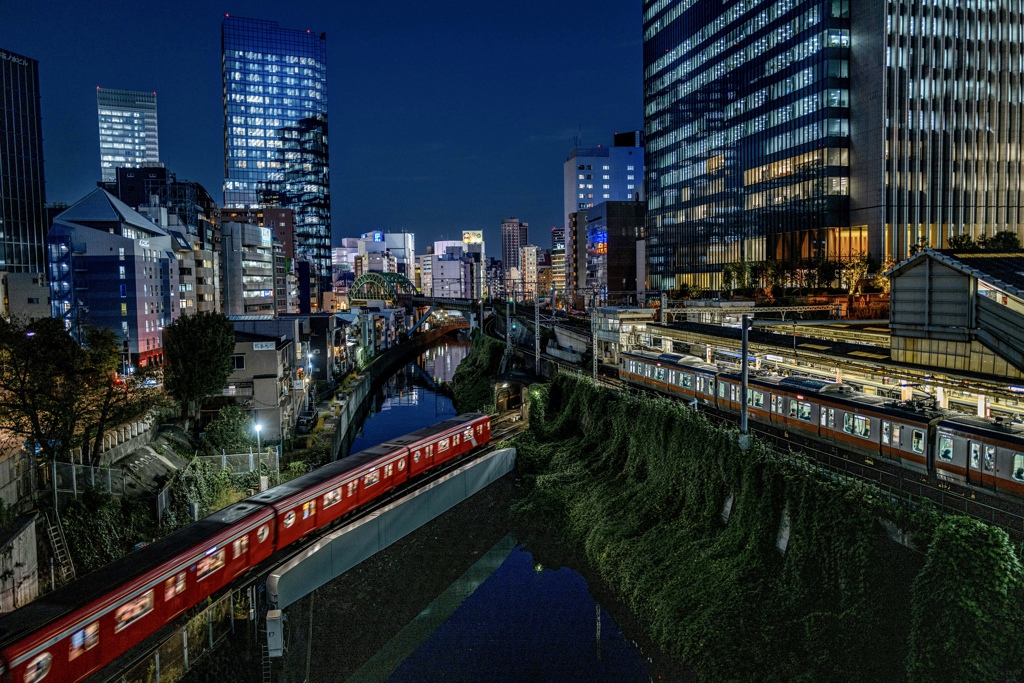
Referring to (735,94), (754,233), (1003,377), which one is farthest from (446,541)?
(735,94)

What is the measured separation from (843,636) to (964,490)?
6.45m

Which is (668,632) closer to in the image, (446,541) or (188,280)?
(446,541)

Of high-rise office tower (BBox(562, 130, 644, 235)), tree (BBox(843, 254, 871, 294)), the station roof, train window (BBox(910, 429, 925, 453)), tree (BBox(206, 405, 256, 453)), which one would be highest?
high-rise office tower (BBox(562, 130, 644, 235))

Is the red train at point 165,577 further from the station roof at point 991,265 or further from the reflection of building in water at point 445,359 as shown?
the reflection of building in water at point 445,359

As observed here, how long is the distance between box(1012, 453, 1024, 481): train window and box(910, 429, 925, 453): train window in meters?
3.05

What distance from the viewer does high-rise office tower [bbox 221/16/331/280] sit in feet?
506

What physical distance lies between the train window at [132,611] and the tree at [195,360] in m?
20.8

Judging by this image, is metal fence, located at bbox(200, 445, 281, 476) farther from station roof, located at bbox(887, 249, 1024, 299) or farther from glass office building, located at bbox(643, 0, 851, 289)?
glass office building, located at bbox(643, 0, 851, 289)

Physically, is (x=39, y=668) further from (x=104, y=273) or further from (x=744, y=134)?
(x=744, y=134)

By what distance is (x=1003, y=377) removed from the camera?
2317cm

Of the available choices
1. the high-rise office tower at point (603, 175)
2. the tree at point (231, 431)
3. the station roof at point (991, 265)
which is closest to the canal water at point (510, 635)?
the tree at point (231, 431)

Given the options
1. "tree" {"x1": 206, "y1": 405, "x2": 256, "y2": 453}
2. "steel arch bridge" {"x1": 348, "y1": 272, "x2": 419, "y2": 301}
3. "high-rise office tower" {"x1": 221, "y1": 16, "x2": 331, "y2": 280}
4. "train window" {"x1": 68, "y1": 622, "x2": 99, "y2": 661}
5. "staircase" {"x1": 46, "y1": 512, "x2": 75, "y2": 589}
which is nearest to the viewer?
"train window" {"x1": 68, "y1": 622, "x2": 99, "y2": 661}

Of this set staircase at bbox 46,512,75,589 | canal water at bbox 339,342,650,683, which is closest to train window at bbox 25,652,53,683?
canal water at bbox 339,342,650,683

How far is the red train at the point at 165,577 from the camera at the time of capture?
13.7 meters
